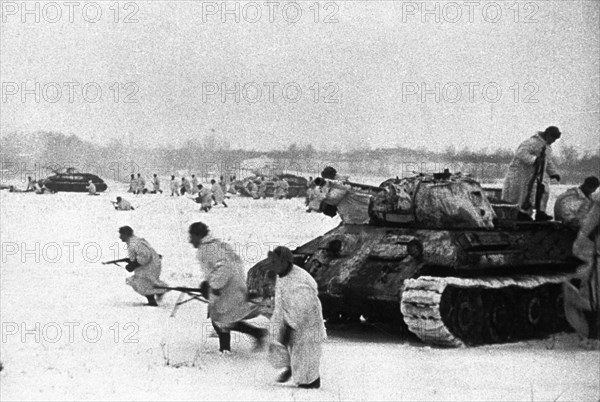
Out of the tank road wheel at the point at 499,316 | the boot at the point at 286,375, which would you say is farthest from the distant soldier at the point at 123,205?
the boot at the point at 286,375

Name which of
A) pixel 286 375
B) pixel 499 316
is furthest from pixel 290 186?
pixel 286 375

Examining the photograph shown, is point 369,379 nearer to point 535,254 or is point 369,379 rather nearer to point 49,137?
point 535,254

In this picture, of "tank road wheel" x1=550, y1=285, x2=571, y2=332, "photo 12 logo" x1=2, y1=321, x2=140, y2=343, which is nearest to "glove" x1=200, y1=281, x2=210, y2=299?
"photo 12 logo" x1=2, y1=321, x2=140, y2=343

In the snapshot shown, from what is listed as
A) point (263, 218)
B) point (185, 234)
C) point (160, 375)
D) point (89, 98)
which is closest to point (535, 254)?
point (160, 375)

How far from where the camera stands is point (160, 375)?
8.96 metres

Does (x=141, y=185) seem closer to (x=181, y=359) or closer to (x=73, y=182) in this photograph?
(x=73, y=182)

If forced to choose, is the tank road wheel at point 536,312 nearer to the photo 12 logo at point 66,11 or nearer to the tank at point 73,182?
the photo 12 logo at point 66,11

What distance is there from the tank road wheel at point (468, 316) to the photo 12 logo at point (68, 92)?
18.3ft

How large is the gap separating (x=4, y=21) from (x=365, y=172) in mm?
6695

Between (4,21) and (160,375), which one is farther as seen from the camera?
(4,21)

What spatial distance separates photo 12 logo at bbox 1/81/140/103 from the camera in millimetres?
12902

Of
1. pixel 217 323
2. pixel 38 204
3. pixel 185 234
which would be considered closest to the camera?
pixel 217 323

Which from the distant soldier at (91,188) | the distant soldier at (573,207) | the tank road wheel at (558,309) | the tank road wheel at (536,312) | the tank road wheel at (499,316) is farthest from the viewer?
the distant soldier at (91,188)

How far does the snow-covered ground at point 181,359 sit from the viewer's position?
859 cm
